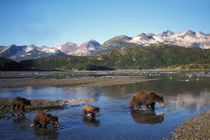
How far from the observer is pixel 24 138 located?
15.1 m

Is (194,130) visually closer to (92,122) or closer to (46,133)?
(92,122)

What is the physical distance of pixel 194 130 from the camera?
633 inches

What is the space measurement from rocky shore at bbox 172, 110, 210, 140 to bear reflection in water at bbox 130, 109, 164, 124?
2629 mm

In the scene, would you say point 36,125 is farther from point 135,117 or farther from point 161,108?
point 161,108

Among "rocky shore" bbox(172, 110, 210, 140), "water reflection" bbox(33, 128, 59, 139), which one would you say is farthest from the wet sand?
"water reflection" bbox(33, 128, 59, 139)

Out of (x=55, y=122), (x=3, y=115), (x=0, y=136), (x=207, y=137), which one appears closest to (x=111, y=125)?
(x=55, y=122)

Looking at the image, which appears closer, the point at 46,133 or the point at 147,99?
the point at 46,133

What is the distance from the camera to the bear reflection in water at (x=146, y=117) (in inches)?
766

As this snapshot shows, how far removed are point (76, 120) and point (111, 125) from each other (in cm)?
343

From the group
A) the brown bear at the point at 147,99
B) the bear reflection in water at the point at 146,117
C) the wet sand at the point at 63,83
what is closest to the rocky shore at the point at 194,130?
the bear reflection in water at the point at 146,117

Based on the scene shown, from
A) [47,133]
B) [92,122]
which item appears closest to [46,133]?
[47,133]

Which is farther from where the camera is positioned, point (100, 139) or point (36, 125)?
point (36, 125)

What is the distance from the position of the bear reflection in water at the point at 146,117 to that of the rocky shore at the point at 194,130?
8.63 feet

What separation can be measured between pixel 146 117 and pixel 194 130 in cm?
539
